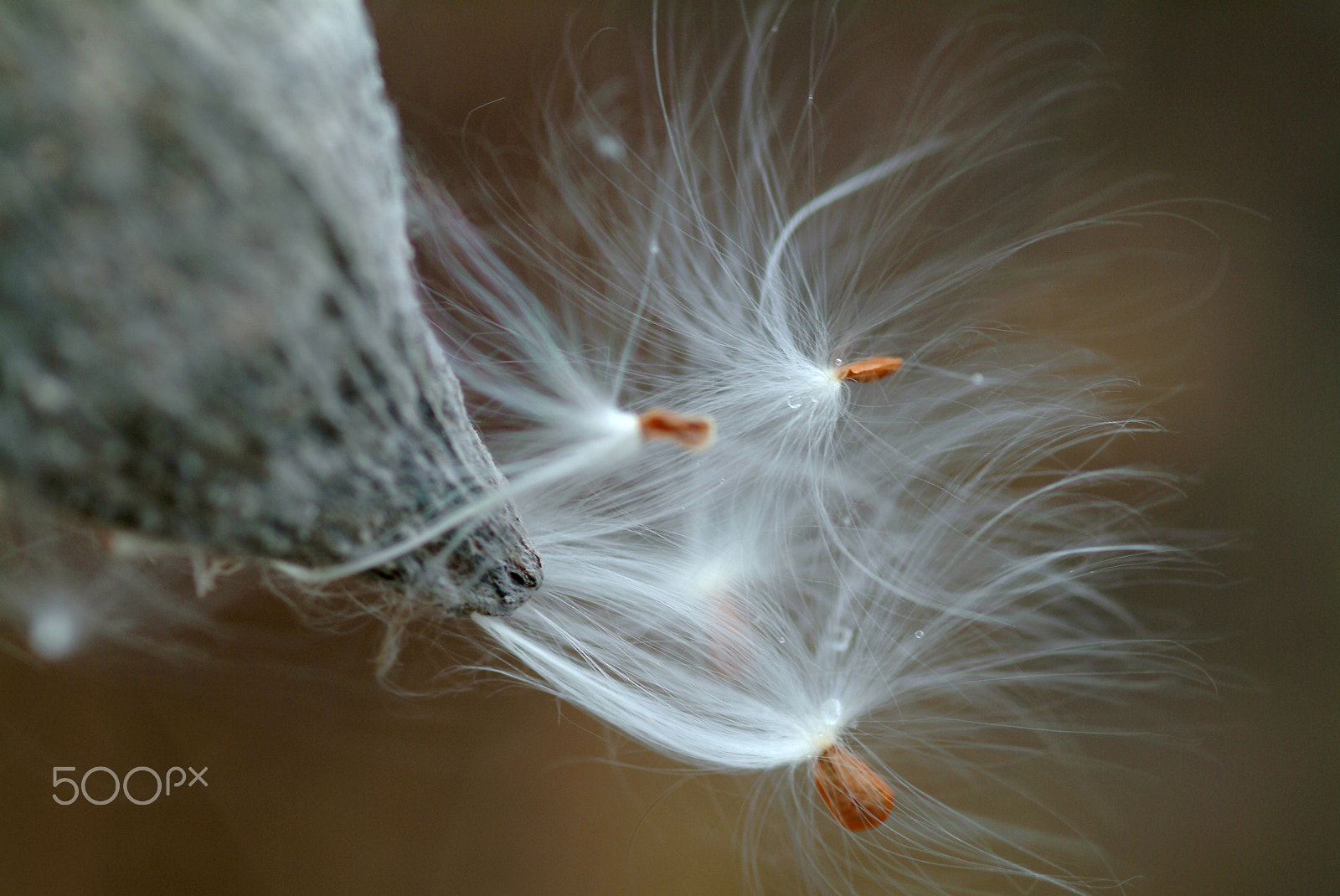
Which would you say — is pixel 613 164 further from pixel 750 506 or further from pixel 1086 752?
pixel 1086 752

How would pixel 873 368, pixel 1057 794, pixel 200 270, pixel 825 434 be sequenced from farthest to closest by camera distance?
1. pixel 1057 794
2. pixel 825 434
3. pixel 873 368
4. pixel 200 270

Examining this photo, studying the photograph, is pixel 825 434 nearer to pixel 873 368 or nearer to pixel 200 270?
Answer: pixel 873 368

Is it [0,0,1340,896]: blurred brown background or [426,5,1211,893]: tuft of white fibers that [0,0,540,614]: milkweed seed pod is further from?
[0,0,1340,896]: blurred brown background

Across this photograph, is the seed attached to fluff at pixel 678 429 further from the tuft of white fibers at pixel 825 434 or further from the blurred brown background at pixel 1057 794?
the blurred brown background at pixel 1057 794

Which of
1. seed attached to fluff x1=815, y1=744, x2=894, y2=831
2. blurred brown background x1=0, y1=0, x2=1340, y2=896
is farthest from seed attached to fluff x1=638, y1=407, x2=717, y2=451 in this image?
blurred brown background x1=0, y1=0, x2=1340, y2=896

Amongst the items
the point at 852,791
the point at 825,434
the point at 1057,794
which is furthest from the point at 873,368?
the point at 1057,794

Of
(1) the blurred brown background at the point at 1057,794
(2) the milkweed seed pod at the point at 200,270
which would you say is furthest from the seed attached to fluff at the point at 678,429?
(1) the blurred brown background at the point at 1057,794

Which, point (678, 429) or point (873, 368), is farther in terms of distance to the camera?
point (873, 368)

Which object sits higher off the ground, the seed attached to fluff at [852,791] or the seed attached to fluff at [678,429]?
the seed attached to fluff at [678,429]
